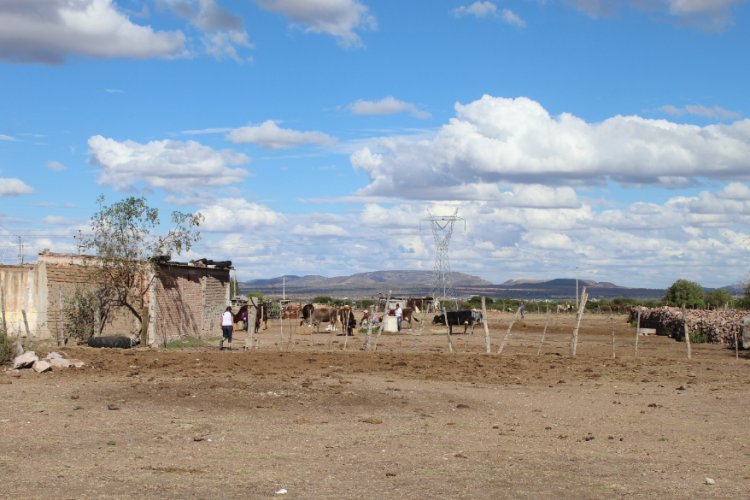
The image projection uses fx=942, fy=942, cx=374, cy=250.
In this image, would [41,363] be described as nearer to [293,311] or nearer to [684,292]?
[293,311]

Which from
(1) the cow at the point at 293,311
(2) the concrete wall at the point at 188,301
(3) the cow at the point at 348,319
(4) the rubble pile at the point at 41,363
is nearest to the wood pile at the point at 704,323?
(3) the cow at the point at 348,319

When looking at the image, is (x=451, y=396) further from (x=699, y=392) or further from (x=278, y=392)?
(x=699, y=392)

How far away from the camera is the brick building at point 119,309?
101 ft

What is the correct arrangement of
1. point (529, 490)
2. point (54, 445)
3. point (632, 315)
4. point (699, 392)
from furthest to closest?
1. point (632, 315)
2. point (699, 392)
3. point (54, 445)
4. point (529, 490)

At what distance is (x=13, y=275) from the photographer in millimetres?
30844

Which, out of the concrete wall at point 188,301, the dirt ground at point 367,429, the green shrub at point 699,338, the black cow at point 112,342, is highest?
the concrete wall at point 188,301

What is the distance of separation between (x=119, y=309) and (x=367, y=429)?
21003 millimetres

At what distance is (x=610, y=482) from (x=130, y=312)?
26.0m

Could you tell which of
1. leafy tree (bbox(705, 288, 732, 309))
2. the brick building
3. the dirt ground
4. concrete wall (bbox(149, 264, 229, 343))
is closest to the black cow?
the brick building

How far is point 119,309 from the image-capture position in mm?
33688

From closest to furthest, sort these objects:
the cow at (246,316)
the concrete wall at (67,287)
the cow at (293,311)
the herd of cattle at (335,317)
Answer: the concrete wall at (67,287), the cow at (246,316), the herd of cattle at (335,317), the cow at (293,311)

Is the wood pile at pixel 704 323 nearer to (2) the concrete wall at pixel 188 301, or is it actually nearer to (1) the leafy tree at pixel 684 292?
(2) the concrete wall at pixel 188 301

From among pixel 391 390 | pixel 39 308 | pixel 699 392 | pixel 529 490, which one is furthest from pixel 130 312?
pixel 529 490

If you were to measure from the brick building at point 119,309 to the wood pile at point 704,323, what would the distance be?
17175 millimetres
